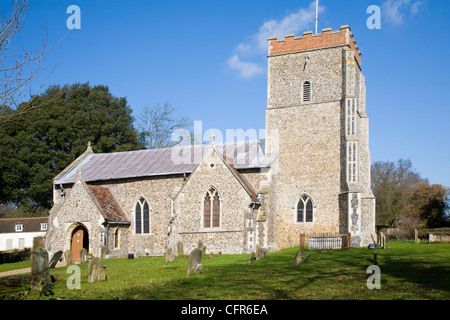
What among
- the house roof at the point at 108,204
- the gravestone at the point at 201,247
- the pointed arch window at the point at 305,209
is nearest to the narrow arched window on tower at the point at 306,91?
the pointed arch window at the point at 305,209

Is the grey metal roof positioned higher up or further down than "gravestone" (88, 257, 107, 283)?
higher up

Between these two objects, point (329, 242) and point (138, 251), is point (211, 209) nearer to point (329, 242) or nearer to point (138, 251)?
point (138, 251)

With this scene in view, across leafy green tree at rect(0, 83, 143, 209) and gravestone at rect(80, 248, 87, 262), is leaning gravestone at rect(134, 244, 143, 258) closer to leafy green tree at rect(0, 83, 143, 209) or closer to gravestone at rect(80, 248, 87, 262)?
gravestone at rect(80, 248, 87, 262)

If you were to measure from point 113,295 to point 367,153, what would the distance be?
22.8m

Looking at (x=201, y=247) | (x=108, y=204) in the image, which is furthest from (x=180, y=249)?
(x=108, y=204)

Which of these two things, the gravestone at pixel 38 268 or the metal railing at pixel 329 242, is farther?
the metal railing at pixel 329 242

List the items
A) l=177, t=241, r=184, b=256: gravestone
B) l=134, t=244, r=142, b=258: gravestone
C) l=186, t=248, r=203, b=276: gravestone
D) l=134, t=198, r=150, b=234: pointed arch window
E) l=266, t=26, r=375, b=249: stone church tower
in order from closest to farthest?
l=186, t=248, r=203, b=276: gravestone < l=177, t=241, r=184, b=256: gravestone < l=266, t=26, r=375, b=249: stone church tower < l=134, t=244, r=142, b=258: gravestone < l=134, t=198, r=150, b=234: pointed arch window

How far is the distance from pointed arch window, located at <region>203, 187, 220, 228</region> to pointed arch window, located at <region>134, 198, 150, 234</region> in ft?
14.6

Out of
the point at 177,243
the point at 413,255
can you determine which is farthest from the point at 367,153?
the point at 177,243

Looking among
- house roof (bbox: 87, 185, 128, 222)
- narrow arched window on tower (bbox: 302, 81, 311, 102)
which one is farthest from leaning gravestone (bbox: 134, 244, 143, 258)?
narrow arched window on tower (bbox: 302, 81, 311, 102)

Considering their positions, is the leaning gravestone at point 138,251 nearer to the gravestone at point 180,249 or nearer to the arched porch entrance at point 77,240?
the arched porch entrance at point 77,240

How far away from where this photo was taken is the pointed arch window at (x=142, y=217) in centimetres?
2852

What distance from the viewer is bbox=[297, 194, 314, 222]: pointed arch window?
88.9ft

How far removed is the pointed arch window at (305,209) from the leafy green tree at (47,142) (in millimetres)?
22351
